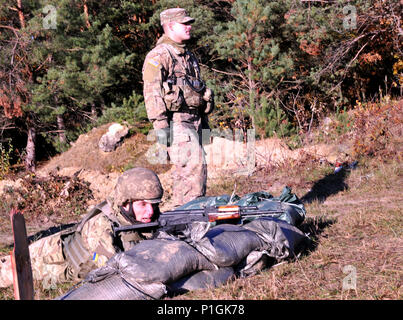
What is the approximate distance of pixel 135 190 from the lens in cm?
359

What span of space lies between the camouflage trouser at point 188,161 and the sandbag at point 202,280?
84.8 inches

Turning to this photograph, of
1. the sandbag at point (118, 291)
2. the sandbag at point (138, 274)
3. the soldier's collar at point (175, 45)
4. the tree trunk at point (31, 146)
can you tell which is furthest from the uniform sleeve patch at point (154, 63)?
the tree trunk at point (31, 146)

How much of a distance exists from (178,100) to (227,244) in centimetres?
232

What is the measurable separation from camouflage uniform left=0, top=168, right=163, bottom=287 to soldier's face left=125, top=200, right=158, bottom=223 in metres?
0.05

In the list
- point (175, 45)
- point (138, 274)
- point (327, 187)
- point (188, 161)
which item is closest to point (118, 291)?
point (138, 274)

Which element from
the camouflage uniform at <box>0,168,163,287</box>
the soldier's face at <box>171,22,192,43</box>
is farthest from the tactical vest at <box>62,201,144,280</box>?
the soldier's face at <box>171,22,192,43</box>

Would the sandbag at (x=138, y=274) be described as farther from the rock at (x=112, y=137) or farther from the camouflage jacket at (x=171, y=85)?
the rock at (x=112, y=137)

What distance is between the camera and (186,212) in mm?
3842

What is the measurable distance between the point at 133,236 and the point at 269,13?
9449mm

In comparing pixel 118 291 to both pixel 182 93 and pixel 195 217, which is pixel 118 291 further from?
pixel 182 93

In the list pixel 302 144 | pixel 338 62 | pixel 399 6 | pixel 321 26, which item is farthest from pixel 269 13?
pixel 302 144

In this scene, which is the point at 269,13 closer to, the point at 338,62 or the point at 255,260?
the point at 338,62

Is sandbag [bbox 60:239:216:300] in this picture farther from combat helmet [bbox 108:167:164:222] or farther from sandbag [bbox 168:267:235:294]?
combat helmet [bbox 108:167:164:222]

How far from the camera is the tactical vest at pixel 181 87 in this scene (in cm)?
540
